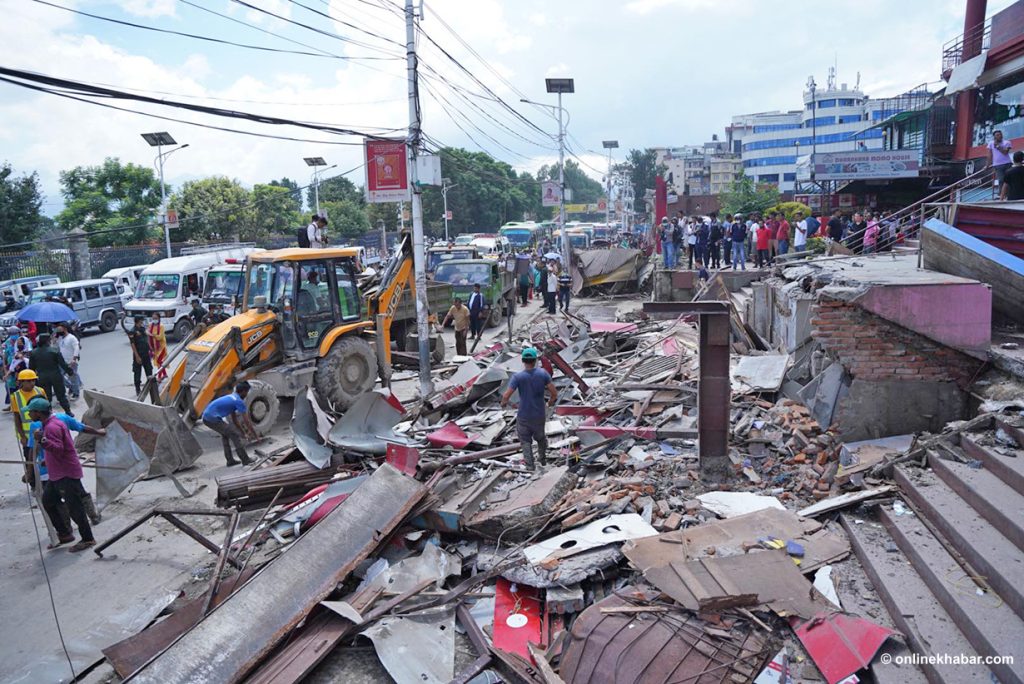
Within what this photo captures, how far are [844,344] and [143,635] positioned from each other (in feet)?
24.4

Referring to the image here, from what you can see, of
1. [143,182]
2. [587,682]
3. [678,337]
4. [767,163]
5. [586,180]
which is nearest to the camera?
[587,682]

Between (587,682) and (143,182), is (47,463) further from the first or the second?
(143,182)

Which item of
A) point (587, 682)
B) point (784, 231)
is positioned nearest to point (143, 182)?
point (784, 231)

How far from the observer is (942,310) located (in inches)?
294

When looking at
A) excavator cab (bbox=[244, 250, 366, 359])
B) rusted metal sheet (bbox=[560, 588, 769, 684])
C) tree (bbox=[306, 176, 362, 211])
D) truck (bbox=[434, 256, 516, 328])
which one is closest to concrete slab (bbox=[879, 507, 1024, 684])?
rusted metal sheet (bbox=[560, 588, 769, 684])

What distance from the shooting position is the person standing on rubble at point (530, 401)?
785 centimetres

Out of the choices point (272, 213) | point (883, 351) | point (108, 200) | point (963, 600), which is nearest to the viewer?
point (963, 600)

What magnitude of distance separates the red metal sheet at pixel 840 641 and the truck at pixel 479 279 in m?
16.1

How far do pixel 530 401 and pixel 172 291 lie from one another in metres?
17.9

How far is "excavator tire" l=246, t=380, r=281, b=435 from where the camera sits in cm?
1031

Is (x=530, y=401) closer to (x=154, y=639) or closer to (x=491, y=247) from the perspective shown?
(x=154, y=639)


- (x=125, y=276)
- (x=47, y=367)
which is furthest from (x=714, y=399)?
(x=125, y=276)

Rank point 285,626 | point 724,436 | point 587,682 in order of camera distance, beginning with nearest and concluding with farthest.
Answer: point 587,682 < point 285,626 < point 724,436

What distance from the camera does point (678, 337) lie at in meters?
12.9
